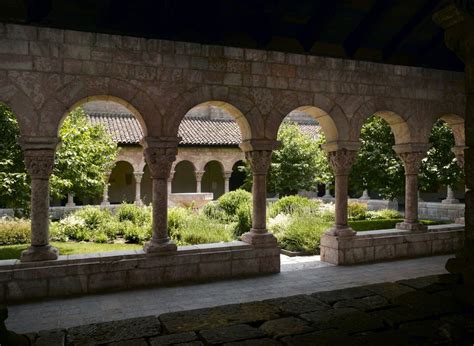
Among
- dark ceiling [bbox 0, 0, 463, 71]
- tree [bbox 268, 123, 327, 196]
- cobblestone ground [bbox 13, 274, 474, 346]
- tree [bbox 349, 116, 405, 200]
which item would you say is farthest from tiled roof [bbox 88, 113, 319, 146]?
cobblestone ground [bbox 13, 274, 474, 346]

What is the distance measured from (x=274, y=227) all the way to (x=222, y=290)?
15.8ft

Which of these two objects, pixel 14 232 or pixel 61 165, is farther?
pixel 14 232

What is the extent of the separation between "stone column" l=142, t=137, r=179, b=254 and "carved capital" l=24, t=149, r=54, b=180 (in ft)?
4.78

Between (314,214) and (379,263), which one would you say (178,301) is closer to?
(379,263)

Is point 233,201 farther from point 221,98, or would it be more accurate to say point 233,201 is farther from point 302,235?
point 221,98

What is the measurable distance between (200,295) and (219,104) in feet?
10.6

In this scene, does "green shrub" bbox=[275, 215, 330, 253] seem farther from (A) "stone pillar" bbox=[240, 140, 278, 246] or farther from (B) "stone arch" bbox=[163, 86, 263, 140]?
(B) "stone arch" bbox=[163, 86, 263, 140]

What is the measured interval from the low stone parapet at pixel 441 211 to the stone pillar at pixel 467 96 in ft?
40.9

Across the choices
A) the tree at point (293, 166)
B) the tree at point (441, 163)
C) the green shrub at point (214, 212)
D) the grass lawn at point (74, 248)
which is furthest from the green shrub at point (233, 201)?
the tree at point (441, 163)

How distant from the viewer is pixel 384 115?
8242mm

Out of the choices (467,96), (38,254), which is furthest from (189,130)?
(467,96)

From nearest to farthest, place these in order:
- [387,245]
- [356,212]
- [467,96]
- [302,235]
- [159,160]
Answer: [467,96]
[159,160]
[387,245]
[302,235]
[356,212]

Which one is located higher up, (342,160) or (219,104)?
(219,104)

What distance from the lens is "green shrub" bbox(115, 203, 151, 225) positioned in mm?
11624
